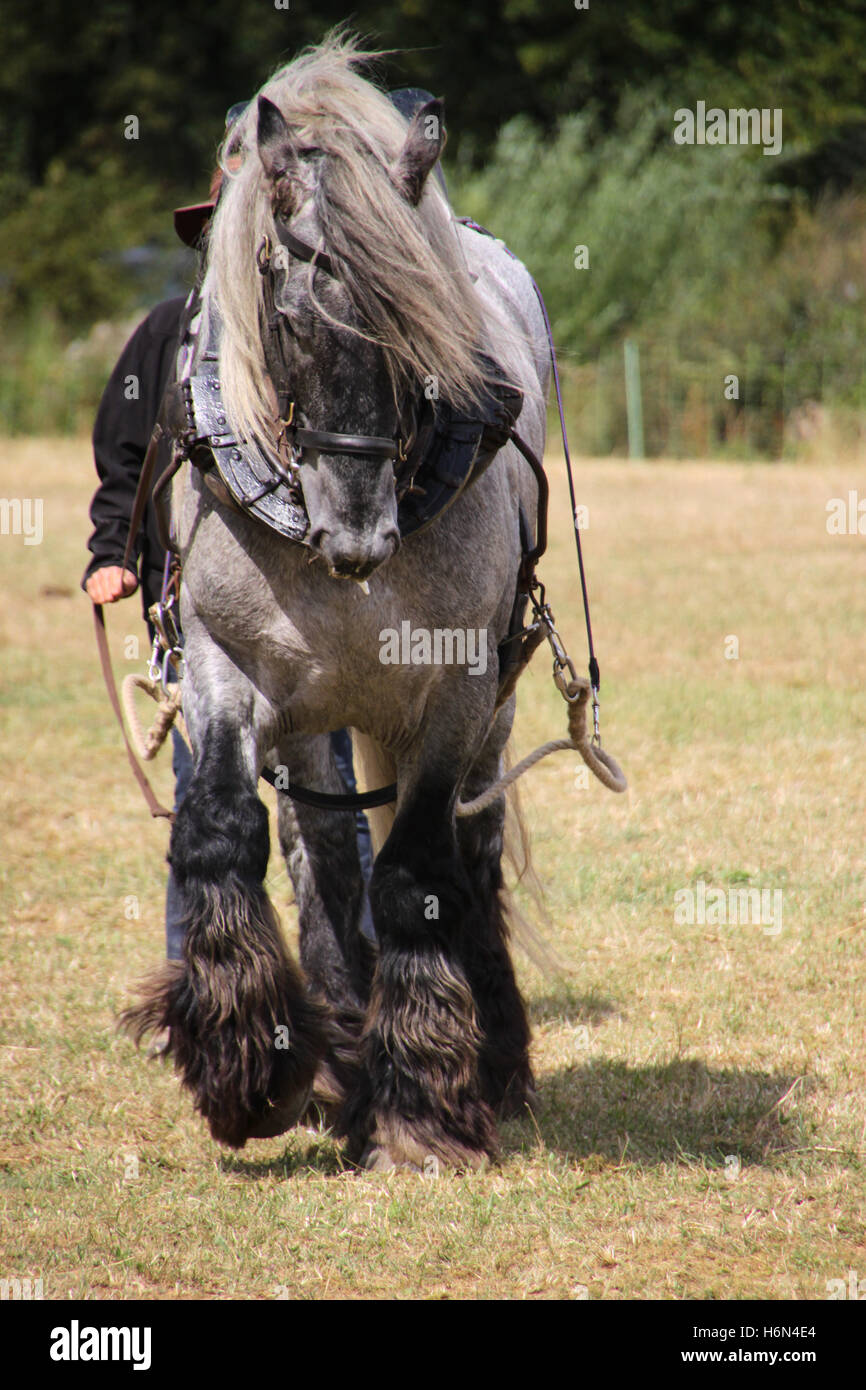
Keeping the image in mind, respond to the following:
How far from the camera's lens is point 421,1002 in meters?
3.29

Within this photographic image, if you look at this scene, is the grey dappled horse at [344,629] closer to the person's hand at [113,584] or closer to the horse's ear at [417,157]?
the horse's ear at [417,157]

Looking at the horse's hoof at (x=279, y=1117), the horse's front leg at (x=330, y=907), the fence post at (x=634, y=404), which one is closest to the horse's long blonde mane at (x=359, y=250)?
the horse's front leg at (x=330, y=907)

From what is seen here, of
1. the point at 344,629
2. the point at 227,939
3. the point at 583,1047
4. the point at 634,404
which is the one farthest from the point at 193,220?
the point at 634,404

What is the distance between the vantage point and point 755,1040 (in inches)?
167

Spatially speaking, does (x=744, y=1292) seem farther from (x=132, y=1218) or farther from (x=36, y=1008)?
(x=36, y=1008)

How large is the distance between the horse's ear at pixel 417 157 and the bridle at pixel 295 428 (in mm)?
252

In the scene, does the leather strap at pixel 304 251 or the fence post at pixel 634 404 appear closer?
the leather strap at pixel 304 251

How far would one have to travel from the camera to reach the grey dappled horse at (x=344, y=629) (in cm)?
278

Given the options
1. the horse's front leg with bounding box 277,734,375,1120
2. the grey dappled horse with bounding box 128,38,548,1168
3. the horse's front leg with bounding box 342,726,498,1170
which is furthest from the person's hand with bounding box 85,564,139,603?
the horse's front leg with bounding box 342,726,498,1170

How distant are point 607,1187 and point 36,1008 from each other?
1.99 meters

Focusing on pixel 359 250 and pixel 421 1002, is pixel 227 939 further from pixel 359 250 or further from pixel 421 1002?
pixel 359 250

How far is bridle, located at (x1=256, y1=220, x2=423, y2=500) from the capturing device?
2750 mm

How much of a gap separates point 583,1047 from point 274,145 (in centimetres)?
259

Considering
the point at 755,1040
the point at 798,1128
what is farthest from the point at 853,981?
the point at 798,1128
